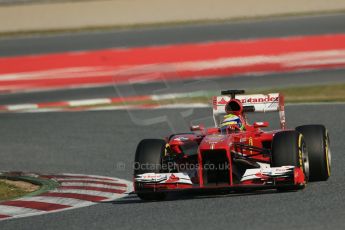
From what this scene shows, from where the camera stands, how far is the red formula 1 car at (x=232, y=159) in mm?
10492

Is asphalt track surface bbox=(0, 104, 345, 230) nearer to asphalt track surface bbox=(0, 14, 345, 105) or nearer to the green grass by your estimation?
the green grass

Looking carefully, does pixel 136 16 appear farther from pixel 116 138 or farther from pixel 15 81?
pixel 116 138

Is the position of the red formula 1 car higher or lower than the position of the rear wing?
lower

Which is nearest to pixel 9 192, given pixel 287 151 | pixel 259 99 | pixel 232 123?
pixel 232 123

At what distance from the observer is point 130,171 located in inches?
539

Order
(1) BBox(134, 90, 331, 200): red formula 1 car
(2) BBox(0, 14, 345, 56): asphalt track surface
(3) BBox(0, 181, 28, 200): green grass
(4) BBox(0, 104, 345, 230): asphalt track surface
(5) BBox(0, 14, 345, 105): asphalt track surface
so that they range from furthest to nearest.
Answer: (2) BBox(0, 14, 345, 56): asphalt track surface, (5) BBox(0, 14, 345, 105): asphalt track surface, (3) BBox(0, 181, 28, 200): green grass, (1) BBox(134, 90, 331, 200): red formula 1 car, (4) BBox(0, 104, 345, 230): asphalt track surface

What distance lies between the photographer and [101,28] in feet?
121

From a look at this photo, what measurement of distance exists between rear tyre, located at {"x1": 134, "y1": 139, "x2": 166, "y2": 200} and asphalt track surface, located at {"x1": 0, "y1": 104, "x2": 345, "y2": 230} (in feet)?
0.45

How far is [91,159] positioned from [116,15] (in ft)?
76.0

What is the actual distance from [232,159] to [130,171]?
314 centimetres

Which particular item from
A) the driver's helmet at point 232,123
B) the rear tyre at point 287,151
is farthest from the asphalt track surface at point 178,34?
the rear tyre at point 287,151

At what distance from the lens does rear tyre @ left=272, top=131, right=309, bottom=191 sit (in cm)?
1066

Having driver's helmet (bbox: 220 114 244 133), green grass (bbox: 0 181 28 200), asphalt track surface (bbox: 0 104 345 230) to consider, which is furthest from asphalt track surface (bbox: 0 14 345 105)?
driver's helmet (bbox: 220 114 244 133)

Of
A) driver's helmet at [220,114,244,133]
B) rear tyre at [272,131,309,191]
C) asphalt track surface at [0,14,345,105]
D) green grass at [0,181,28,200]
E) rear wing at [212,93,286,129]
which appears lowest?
green grass at [0,181,28,200]
